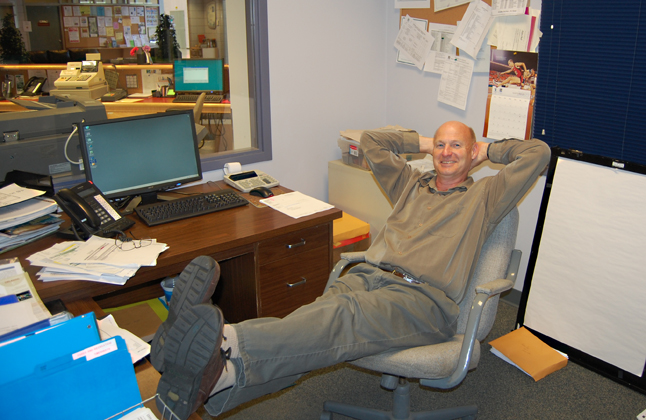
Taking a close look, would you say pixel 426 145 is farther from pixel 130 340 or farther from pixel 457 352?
pixel 130 340

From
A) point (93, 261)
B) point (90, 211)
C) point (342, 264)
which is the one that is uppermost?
point (90, 211)

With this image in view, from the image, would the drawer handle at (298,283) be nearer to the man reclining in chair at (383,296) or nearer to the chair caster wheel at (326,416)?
the man reclining in chair at (383,296)

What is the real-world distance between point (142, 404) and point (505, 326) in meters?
2.07

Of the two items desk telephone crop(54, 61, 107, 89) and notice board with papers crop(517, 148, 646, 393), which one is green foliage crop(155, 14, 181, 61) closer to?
desk telephone crop(54, 61, 107, 89)

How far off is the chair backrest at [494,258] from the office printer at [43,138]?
5.89ft

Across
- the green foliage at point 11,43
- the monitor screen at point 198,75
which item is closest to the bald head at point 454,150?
the monitor screen at point 198,75

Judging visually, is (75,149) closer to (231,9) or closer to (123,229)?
(123,229)

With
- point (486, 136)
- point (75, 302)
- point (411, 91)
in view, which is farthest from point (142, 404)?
point (411, 91)

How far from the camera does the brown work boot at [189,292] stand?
53.8 inches

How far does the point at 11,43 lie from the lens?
4.75 metres

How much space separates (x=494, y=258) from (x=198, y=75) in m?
3.21

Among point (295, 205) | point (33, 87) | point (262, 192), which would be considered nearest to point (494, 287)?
point (295, 205)

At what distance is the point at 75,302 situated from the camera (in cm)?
172

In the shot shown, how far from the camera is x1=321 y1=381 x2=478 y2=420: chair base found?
76.6 inches
